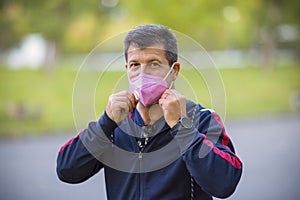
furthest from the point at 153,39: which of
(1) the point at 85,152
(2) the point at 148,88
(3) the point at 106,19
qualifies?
(3) the point at 106,19

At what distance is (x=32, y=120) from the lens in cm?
661

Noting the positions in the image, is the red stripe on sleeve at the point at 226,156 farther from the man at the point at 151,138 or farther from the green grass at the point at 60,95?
the green grass at the point at 60,95

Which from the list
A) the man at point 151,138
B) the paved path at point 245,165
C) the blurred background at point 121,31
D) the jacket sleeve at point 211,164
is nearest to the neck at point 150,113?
the man at point 151,138

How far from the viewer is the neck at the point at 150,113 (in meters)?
1.52

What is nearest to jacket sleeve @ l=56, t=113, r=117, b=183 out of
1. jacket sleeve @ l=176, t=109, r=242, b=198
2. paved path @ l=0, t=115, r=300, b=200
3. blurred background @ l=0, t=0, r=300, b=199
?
jacket sleeve @ l=176, t=109, r=242, b=198

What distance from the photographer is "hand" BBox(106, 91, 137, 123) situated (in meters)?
1.47

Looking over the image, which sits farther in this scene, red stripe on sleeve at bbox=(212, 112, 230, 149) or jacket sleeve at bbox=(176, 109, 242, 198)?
red stripe on sleeve at bbox=(212, 112, 230, 149)

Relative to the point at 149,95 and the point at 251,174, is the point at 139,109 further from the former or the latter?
the point at 251,174

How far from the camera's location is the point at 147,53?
150 cm

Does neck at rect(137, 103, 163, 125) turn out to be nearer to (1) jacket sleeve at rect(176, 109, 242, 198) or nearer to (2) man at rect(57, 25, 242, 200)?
(2) man at rect(57, 25, 242, 200)

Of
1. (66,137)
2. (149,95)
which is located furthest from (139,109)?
(66,137)

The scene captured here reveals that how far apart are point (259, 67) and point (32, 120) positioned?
130 inches

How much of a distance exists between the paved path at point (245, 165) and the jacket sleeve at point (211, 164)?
3063 millimetres

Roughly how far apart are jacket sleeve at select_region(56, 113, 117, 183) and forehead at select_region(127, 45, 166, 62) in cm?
20
